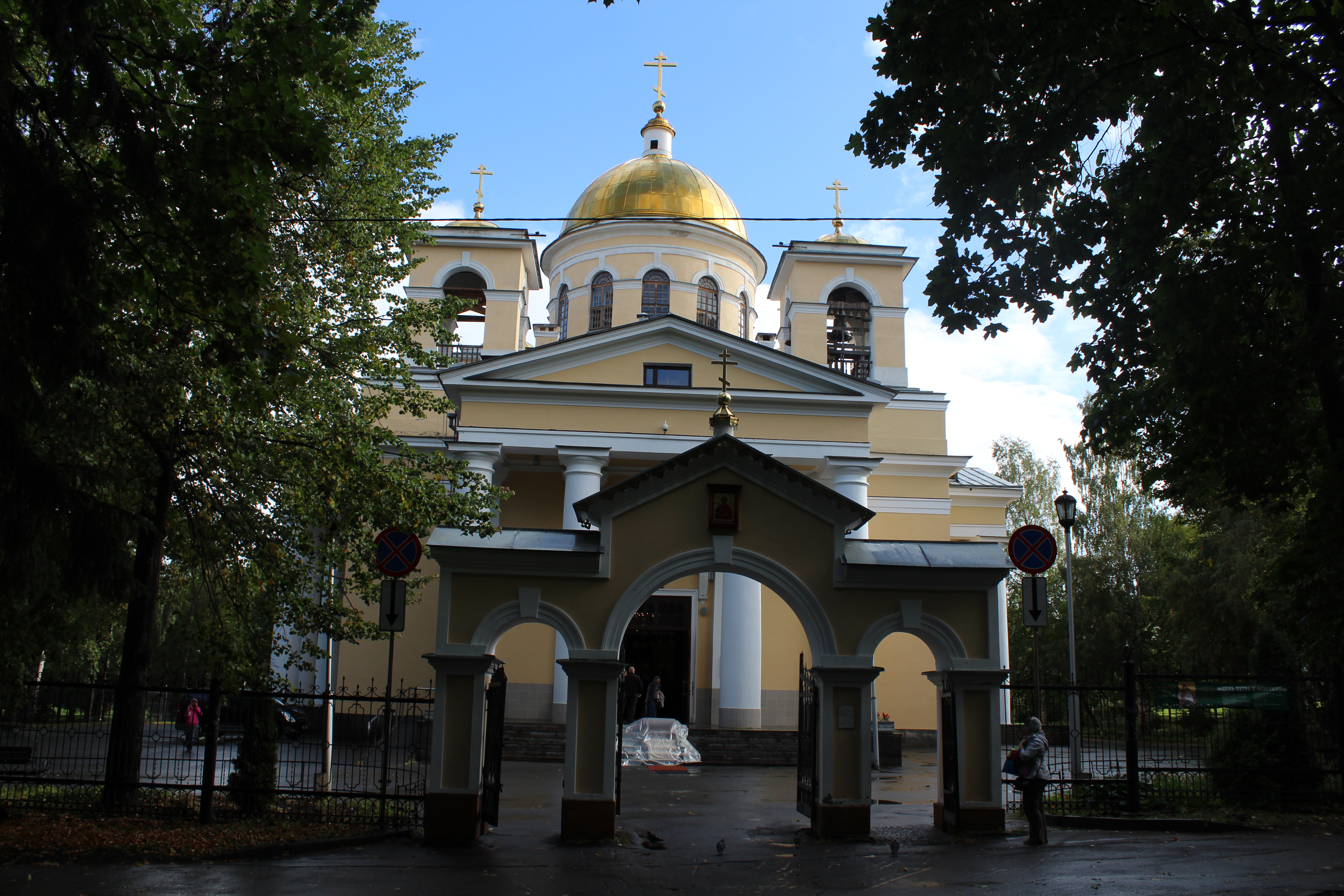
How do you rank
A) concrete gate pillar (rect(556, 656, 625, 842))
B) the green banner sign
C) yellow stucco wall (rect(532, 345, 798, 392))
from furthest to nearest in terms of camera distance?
yellow stucco wall (rect(532, 345, 798, 392))
the green banner sign
concrete gate pillar (rect(556, 656, 625, 842))

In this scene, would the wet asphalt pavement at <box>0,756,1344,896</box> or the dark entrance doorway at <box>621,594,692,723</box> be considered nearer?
the wet asphalt pavement at <box>0,756,1344,896</box>

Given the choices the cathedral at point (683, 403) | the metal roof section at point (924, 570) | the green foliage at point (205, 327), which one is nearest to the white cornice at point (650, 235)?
the cathedral at point (683, 403)

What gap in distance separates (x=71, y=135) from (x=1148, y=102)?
9.20 m

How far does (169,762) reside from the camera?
12.8m

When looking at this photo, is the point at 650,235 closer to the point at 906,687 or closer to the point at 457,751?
the point at 906,687

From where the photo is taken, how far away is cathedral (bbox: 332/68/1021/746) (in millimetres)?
23391

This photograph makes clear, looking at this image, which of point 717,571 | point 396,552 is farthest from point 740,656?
point 396,552

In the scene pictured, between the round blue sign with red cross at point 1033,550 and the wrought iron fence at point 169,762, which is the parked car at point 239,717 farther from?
the round blue sign with red cross at point 1033,550

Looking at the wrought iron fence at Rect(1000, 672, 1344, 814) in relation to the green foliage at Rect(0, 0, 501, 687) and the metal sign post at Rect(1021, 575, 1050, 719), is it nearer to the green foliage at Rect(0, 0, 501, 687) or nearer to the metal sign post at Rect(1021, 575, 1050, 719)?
the metal sign post at Rect(1021, 575, 1050, 719)

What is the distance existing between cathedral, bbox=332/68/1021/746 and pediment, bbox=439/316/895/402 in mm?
46

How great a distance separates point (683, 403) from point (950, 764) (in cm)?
1404

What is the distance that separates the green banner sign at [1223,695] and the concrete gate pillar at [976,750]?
4041 mm

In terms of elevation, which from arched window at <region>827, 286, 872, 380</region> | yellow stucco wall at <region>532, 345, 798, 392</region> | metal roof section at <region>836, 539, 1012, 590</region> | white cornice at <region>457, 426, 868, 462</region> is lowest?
metal roof section at <region>836, 539, 1012, 590</region>

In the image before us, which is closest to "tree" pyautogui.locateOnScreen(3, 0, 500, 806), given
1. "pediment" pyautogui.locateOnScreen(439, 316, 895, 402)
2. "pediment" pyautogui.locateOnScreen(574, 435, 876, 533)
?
"pediment" pyautogui.locateOnScreen(574, 435, 876, 533)
